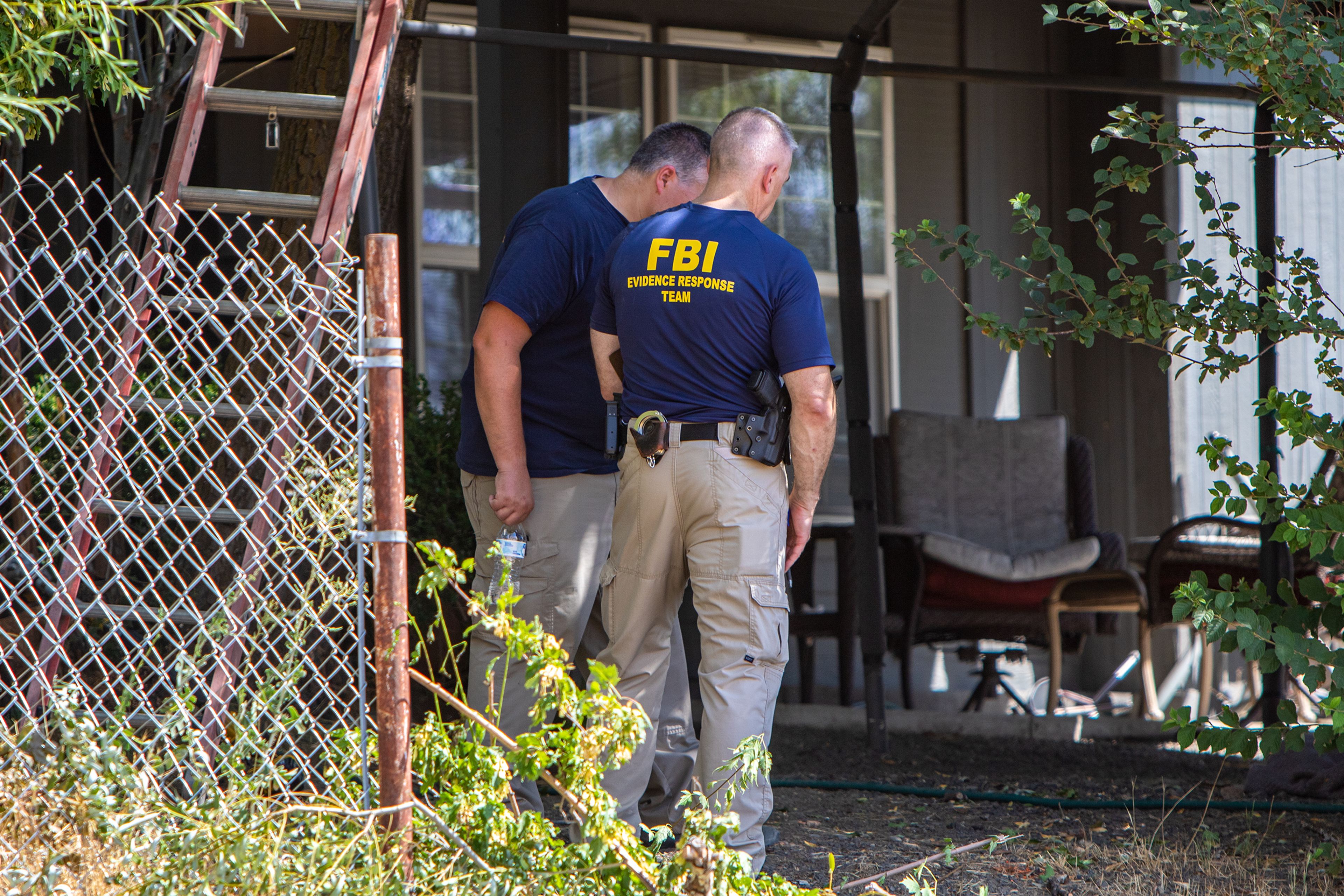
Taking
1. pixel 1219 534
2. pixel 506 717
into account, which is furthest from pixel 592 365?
pixel 1219 534

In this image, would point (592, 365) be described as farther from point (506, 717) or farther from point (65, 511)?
point (65, 511)

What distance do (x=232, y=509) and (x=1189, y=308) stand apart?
2.23m

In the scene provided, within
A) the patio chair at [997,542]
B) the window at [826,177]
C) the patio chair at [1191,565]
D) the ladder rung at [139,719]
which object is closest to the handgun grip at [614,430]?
the ladder rung at [139,719]

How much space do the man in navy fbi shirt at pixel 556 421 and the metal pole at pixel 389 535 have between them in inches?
40.7

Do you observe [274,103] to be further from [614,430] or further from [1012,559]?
[1012,559]

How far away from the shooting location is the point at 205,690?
2719 mm

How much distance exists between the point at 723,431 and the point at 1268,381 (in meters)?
2.17

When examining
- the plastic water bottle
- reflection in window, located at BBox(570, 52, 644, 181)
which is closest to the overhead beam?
the plastic water bottle

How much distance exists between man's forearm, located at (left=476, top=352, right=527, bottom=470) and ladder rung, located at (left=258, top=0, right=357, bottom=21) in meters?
1.04

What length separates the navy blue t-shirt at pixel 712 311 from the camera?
2797mm

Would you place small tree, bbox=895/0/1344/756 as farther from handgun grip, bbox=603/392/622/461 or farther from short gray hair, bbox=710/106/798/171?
handgun grip, bbox=603/392/622/461

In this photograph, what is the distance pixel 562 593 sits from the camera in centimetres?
325

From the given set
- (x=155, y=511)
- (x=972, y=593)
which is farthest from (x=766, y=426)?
(x=972, y=593)

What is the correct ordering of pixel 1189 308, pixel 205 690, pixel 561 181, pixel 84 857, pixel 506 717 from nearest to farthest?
pixel 84 857, pixel 205 690, pixel 1189 308, pixel 506 717, pixel 561 181
